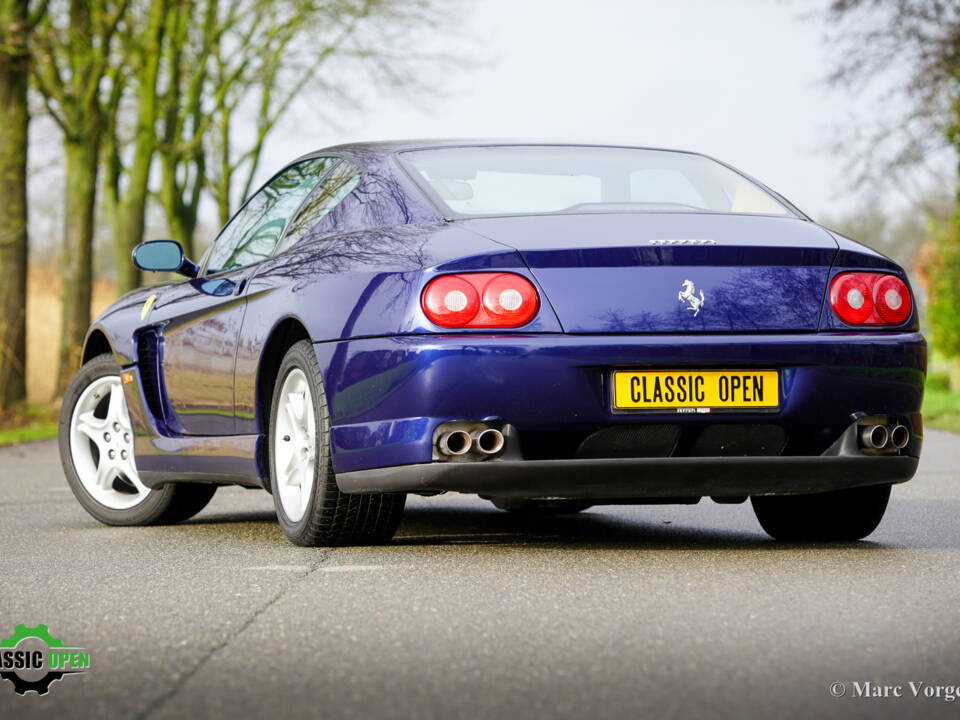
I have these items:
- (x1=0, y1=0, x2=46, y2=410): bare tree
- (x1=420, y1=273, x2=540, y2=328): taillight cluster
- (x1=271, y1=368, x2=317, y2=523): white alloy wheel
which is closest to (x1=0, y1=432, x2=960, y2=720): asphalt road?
(x1=271, y1=368, x2=317, y2=523): white alloy wheel

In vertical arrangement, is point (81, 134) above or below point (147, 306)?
above

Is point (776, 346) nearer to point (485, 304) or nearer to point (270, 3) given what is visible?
point (485, 304)

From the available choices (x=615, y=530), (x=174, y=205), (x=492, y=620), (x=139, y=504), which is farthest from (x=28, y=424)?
(x=492, y=620)

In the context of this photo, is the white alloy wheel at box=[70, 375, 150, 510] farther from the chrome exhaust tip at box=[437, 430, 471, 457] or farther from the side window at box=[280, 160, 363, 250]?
the chrome exhaust tip at box=[437, 430, 471, 457]

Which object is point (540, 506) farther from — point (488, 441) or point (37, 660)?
point (37, 660)

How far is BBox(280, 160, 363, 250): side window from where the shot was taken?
592 cm

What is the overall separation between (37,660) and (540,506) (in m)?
3.88

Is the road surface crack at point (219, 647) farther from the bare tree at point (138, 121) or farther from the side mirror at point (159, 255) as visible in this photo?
the bare tree at point (138, 121)

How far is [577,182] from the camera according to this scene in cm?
592

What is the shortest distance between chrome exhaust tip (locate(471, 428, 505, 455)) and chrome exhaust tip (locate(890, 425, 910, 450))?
55.3 inches

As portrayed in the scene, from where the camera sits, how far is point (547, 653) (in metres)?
3.66

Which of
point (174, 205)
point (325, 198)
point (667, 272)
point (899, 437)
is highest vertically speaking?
point (325, 198)

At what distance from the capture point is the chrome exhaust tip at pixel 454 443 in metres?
4.94

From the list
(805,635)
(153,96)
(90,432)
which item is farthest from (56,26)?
(805,635)
